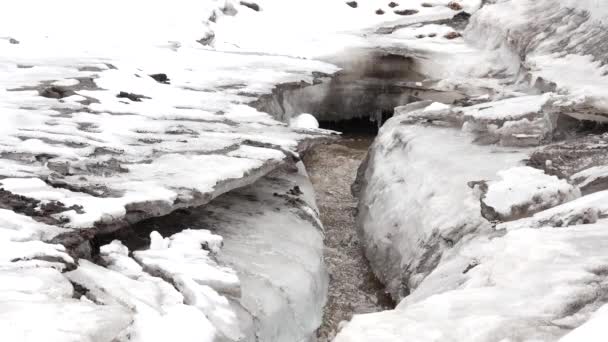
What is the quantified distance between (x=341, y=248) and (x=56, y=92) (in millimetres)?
3548

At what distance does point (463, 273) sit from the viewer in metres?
3.96

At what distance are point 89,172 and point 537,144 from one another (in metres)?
4.29

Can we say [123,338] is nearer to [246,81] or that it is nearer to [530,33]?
[246,81]

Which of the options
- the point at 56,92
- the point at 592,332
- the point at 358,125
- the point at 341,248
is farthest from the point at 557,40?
the point at 592,332

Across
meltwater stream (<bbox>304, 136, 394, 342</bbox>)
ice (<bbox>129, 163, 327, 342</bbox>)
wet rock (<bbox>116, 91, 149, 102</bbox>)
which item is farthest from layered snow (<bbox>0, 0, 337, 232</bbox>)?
meltwater stream (<bbox>304, 136, 394, 342</bbox>)

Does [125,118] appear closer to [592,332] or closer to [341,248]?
[341,248]

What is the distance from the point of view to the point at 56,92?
701 centimetres

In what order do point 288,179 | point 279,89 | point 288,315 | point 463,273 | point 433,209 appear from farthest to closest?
1. point 279,89
2. point 288,179
3. point 433,209
4. point 288,315
5. point 463,273

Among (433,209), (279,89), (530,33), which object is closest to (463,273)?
(433,209)

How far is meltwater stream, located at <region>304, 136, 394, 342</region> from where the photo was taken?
19.2ft

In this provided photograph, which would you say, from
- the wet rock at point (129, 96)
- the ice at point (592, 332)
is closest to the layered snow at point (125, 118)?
the wet rock at point (129, 96)

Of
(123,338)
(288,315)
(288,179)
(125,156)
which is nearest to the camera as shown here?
(123,338)

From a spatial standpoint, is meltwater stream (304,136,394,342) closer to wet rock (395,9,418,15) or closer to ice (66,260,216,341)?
ice (66,260,216,341)

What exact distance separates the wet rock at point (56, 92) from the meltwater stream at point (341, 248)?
3.25m
